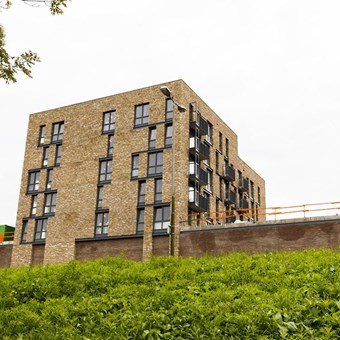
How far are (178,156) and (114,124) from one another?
756 centimetres

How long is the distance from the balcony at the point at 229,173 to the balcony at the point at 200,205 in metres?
5.83

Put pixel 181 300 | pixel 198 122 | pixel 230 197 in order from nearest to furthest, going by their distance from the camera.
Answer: pixel 181 300 → pixel 198 122 → pixel 230 197

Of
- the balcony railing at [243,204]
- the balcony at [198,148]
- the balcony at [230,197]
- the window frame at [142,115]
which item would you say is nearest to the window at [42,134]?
the window frame at [142,115]

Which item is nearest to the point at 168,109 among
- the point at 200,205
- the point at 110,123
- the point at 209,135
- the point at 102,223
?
the point at 209,135

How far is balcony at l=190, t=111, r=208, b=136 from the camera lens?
123ft

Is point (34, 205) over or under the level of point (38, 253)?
over

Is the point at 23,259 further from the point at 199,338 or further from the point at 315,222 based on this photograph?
the point at 199,338

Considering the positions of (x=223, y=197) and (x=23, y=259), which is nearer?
(x=23, y=259)

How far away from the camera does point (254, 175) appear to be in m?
54.4

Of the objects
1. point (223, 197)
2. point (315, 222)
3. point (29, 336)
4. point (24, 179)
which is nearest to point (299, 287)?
point (29, 336)

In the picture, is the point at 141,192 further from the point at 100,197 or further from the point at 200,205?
the point at 200,205

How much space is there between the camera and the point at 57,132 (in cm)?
4225

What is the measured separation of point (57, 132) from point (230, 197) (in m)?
17.4

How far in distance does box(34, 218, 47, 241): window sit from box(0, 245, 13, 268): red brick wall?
130 inches
